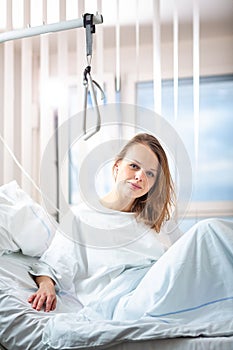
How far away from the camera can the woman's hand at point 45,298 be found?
65.7 inches

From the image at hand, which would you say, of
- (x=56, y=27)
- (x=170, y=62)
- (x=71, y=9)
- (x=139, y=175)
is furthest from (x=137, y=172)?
(x=170, y=62)

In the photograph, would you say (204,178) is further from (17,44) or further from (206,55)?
(17,44)

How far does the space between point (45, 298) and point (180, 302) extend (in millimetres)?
446

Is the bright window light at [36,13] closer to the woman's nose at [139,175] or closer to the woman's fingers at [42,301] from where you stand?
the woman's nose at [139,175]

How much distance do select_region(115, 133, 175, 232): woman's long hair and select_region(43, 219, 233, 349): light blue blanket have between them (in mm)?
429

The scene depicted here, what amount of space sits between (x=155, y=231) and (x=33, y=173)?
1573 millimetres

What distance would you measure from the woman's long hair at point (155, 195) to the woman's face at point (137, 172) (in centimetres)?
2

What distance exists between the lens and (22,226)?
6.45 ft

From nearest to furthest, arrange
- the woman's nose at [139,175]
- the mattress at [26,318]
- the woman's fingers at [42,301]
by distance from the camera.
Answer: the mattress at [26,318], the woman's fingers at [42,301], the woman's nose at [139,175]

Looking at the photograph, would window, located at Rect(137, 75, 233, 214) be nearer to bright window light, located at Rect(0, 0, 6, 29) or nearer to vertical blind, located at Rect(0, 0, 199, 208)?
vertical blind, located at Rect(0, 0, 199, 208)

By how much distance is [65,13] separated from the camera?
8.97 feet

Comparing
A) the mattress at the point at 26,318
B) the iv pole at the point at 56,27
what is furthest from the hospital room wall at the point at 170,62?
the mattress at the point at 26,318

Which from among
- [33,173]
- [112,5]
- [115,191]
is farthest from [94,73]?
[115,191]

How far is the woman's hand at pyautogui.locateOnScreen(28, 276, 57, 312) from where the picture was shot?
5.47 feet
